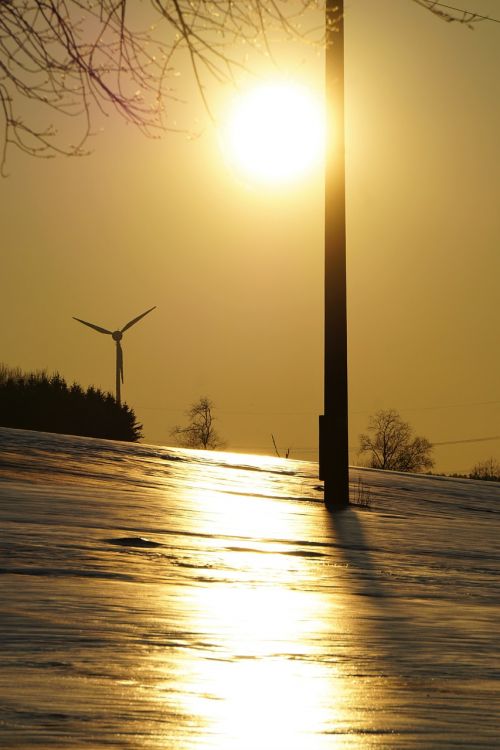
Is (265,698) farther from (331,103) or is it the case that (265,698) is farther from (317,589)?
(331,103)

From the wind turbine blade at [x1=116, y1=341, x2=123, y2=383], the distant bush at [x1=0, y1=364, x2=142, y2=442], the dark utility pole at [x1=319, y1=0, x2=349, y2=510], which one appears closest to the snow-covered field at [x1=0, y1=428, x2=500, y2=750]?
the dark utility pole at [x1=319, y1=0, x2=349, y2=510]

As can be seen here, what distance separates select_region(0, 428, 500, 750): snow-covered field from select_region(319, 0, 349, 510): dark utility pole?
178 centimetres

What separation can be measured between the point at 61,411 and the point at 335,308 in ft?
66.4

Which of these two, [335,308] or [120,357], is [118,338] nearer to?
[120,357]

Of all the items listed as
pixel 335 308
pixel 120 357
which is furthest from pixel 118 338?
pixel 335 308

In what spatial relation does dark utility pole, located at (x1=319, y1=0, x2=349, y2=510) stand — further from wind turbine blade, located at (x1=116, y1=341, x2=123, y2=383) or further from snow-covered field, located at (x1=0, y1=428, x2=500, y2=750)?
wind turbine blade, located at (x1=116, y1=341, x2=123, y2=383)

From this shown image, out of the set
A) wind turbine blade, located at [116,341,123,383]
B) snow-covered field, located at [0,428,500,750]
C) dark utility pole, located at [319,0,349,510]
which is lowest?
snow-covered field, located at [0,428,500,750]

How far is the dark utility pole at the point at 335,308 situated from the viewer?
13.6 meters

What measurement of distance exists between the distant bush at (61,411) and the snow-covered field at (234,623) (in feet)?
67.8

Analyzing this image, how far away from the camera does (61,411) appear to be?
33000 mm

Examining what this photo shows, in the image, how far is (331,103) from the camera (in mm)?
14305

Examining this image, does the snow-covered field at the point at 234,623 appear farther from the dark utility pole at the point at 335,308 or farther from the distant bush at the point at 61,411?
the distant bush at the point at 61,411

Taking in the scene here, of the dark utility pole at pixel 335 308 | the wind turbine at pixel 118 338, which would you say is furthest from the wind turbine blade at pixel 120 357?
the dark utility pole at pixel 335 308

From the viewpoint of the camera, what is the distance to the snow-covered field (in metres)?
3.77
